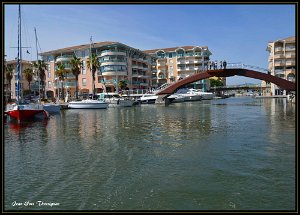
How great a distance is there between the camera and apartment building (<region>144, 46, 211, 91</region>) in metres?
131

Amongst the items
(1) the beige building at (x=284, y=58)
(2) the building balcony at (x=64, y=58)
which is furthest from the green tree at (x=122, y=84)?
(1) the beige building at (x=284, y=58)

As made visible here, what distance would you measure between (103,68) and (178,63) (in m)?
44.7

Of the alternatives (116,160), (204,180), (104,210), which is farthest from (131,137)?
(104,210)

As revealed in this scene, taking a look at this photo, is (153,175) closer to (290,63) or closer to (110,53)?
(110,53)

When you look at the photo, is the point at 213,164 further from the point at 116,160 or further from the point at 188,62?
the point at 188,62

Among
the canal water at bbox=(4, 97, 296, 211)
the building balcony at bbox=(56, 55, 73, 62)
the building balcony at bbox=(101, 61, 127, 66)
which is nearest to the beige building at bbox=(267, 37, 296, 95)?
the building balcony at bbox=(101, 61, 127, 66)

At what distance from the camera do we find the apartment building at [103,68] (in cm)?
9825

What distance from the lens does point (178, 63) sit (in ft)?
440

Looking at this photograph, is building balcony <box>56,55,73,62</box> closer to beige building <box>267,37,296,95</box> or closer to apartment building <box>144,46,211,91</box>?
apartment building <box>144,46,211,91</box>

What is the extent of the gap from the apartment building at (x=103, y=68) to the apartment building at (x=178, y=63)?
20.1 m

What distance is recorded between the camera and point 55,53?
109 m

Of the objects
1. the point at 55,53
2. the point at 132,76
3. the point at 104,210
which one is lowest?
the point at 104,210

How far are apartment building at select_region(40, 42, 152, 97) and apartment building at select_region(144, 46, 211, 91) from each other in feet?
66.0

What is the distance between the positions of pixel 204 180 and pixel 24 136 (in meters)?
18.7
